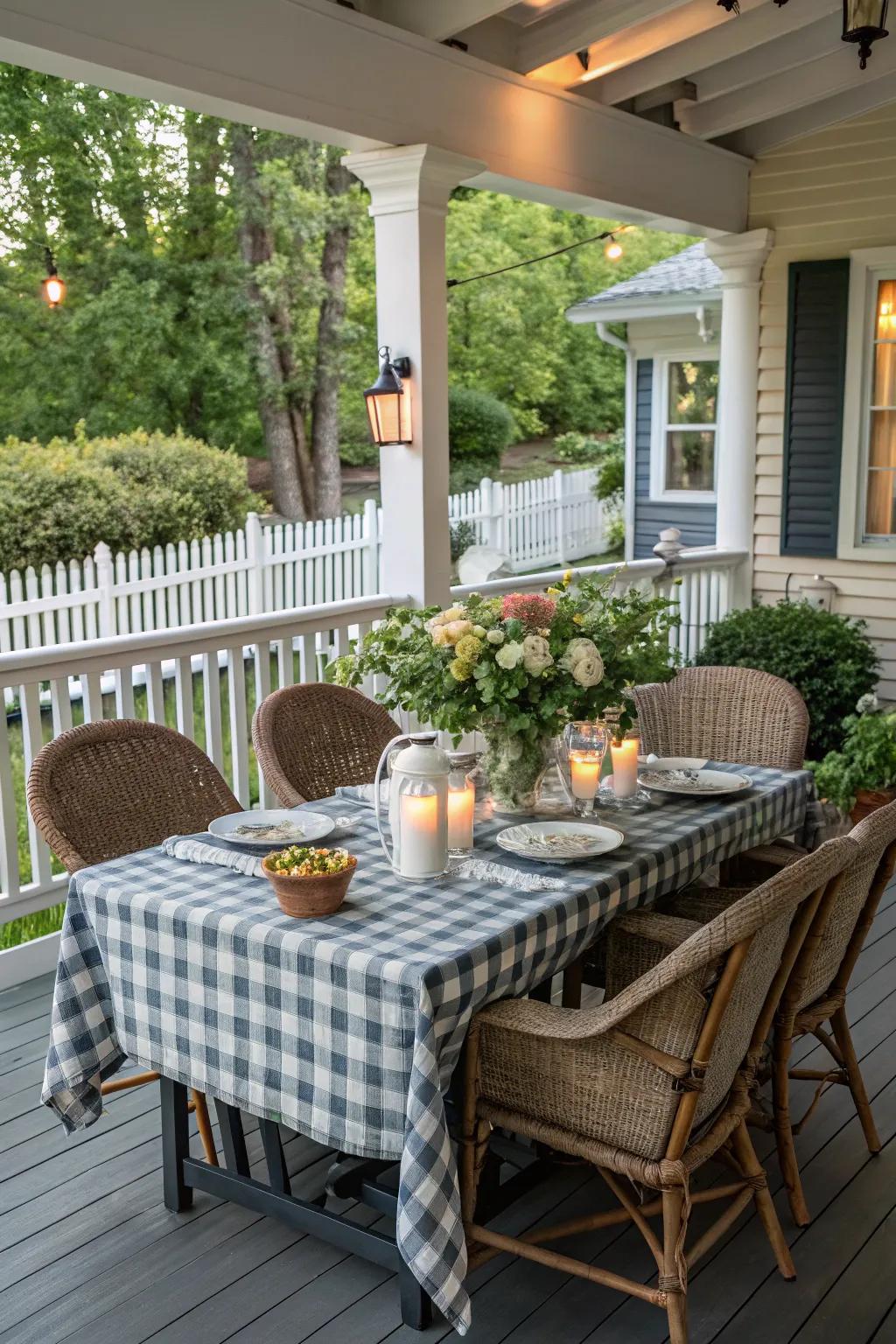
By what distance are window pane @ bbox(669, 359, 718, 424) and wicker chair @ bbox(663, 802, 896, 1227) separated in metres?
8.60

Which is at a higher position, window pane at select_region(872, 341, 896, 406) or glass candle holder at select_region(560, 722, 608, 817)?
window pane at select_region(872, 341, 896, 406)

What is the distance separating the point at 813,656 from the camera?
249 inches

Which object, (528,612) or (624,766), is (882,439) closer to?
(624,766)

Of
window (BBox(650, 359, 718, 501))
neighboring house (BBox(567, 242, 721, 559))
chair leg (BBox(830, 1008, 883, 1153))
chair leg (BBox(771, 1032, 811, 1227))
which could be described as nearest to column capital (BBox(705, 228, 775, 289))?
neighboring house (BBox(567, 242, 721, 559))

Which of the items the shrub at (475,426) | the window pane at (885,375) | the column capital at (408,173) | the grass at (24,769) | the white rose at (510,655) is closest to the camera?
the white rose at (510,655)

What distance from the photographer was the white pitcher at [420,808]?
2553mm

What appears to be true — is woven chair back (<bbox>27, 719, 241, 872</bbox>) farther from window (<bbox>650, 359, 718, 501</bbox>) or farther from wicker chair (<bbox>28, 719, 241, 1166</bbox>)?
window (<bbox>650, 359, 718, 501</bbox>)

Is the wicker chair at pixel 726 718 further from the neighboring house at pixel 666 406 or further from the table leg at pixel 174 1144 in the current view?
the neighboring house at pixel 666 406

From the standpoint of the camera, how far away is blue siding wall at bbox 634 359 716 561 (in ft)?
36.8

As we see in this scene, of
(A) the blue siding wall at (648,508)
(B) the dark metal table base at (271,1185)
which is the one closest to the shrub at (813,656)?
(B) the dark metal table base at (271,1185)

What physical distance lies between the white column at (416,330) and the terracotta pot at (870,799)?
1.89 m

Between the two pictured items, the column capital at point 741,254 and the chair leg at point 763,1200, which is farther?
the column capital at point 741,254

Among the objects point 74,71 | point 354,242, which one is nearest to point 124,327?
point 354,242

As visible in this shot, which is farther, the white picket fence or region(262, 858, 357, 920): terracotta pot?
the white picket fence
